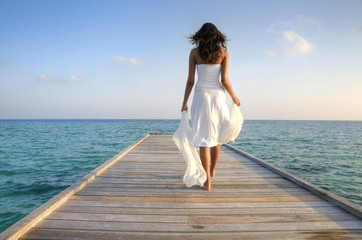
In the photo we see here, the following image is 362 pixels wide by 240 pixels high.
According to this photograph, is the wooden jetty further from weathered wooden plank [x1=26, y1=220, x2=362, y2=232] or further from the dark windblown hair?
the dark windblown hair

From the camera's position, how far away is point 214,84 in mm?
3049

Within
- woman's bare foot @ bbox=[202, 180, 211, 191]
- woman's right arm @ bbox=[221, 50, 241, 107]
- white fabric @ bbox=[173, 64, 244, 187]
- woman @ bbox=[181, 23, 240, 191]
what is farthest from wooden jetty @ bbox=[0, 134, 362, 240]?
woman's right arm @ bbox=[221, 50, 241, 107]

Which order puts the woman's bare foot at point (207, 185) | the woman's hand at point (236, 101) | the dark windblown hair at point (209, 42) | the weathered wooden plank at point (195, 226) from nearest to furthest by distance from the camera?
the weathered wooden plank at point (195, 226) < the dark windblown hair at point (209, 42) < the woman's bare foot at point (207, 185) < the woman's hand at point (236, 101)

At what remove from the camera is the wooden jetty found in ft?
6.13

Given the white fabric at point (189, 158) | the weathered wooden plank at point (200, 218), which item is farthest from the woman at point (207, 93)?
the weathered wooden plank at point (200, 218)

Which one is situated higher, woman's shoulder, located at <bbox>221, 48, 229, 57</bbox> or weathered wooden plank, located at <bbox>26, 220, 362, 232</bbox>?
woman's shoulder, located at <bbox>221, 48, 229, 57</bbox>

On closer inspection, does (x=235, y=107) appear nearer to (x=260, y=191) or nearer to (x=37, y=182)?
(x=260, y=191)

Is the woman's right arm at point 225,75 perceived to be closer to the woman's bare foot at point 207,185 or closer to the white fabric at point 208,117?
the white fabric at point 208,117

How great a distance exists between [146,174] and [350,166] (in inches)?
415

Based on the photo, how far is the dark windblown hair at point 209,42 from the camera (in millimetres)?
2871

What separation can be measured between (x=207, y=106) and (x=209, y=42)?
2.82ft

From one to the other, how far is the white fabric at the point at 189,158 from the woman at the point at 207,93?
0.12 m

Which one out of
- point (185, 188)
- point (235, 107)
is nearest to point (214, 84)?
point (235, 107)

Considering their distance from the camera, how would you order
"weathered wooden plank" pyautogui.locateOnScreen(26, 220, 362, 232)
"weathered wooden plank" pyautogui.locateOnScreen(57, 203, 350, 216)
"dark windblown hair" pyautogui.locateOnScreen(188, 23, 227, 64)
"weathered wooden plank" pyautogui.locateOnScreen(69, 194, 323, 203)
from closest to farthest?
"weathered wooden plank" pyautogui.locateOnScreen(26, 220, 362, 232) < "weathered wooden plank" pyautogui.locateOnScreen(57, 203, 350, 216) < "weathered wooden plank" pyautogui.locateOnScreen(69, 194, 323, 203) < "dark windblown hair" pyautogui.locateOnScreen(188, 23, 227, 64)
